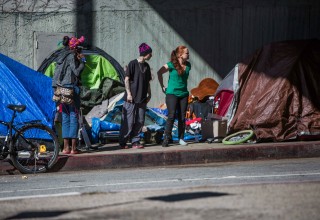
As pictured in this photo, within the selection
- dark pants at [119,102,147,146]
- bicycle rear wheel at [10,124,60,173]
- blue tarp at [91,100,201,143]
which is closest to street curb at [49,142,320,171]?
bicycle rear wheel at [10,124,60,173]

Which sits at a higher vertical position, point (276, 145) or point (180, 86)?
point (180, 86)

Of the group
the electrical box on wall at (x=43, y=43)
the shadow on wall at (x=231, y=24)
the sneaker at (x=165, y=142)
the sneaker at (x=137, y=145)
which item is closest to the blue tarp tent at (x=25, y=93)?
the sneaker at (x=137, y=145)

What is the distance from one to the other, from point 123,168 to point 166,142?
154 centimetres

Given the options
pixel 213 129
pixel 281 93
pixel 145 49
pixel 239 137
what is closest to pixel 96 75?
pixel 213 129

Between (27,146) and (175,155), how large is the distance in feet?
8.31

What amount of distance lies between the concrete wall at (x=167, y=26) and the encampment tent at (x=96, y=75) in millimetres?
424

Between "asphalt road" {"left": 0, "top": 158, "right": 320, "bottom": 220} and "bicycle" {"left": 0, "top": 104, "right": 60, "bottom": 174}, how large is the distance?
623 millimetres

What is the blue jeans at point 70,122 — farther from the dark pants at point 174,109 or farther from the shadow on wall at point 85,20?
the shadow on wall at point 85,20

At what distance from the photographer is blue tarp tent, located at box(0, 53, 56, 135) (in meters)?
16.0

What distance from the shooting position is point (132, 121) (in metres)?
16.5

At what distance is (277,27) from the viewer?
20688 mm

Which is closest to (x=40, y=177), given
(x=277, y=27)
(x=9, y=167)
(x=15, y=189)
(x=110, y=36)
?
(x=9, y=167)

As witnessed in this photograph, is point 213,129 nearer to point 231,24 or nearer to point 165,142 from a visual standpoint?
point 165,142

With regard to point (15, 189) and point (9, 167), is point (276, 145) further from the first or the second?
point (15, 189)
